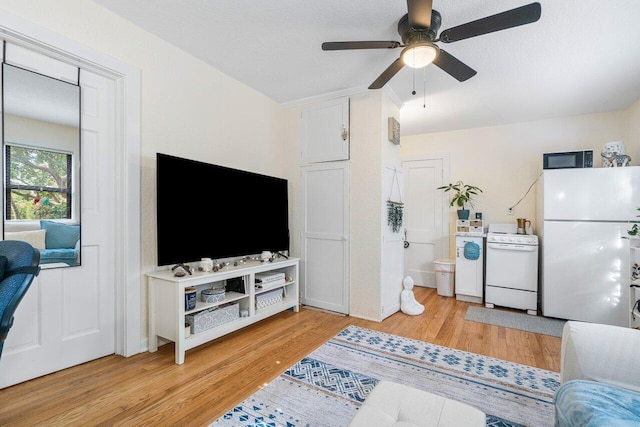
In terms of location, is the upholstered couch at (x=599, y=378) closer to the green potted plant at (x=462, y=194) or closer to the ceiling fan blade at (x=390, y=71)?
the ceiling fan blade at (x=390, y=71)

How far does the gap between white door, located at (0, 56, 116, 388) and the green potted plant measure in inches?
166

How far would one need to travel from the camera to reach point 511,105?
12.0 ft

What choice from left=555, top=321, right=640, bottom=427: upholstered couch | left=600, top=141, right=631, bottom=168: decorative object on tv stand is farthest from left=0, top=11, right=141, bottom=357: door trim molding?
left=600, top=141, right=631, bottom=168: decorative object on tv stand

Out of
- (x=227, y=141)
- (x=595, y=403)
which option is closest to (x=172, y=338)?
(x=227, y=141)

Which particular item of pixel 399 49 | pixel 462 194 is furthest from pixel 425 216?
pixel 399 49

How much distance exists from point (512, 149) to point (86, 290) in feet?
16.8

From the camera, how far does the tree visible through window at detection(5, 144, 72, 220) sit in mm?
1883

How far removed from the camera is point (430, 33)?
6.57 ft

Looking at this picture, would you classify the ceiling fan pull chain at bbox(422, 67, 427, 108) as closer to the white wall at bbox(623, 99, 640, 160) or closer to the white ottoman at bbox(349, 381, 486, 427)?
the white wall at bbox(623, 99, 640, 160)

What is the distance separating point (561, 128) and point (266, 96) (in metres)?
3.88

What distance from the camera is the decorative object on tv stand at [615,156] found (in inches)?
129

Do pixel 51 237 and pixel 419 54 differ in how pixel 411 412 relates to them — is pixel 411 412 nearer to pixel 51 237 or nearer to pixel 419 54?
pixel 419 54

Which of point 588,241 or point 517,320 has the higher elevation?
point 588,241

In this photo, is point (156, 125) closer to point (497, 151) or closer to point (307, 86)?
point (307, 86)
